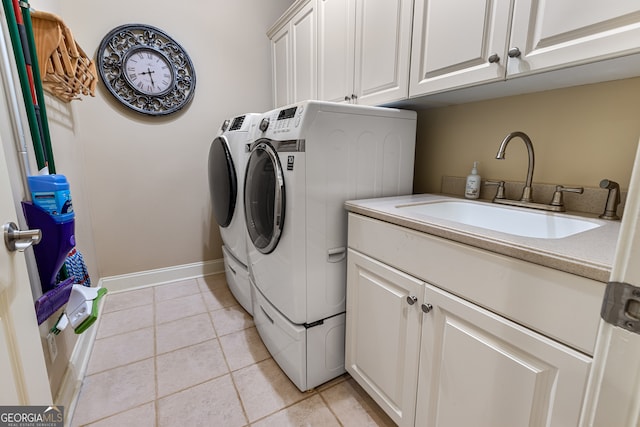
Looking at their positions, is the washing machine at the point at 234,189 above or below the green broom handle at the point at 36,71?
below

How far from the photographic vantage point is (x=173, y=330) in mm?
1887

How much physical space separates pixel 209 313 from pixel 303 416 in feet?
3.69

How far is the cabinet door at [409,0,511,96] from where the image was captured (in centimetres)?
99

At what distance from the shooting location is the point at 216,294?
2.39 m

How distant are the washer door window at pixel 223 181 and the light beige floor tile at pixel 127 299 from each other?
0.89m

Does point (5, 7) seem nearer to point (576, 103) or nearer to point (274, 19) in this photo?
point (576, 103)

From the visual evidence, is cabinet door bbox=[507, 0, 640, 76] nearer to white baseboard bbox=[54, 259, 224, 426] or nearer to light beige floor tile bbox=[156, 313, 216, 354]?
light beige floor tile bbox=[156, 313, 216, 354]

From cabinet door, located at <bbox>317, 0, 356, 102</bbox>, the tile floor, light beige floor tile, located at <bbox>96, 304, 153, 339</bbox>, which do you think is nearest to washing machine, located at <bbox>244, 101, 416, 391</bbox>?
the tile floor

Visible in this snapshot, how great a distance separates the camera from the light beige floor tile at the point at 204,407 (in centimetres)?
124

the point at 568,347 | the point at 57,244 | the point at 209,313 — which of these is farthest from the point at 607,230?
the point at 209,313

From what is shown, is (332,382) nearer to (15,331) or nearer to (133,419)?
(133,419)

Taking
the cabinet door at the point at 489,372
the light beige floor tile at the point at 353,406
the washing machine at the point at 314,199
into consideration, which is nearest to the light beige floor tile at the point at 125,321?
the washing machine at the point at 314,199

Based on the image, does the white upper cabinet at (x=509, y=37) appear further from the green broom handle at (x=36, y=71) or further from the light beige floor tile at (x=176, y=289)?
the light beige floor tile at (x=176, y=289)

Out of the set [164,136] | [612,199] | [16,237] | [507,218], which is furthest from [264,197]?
[164,136]
